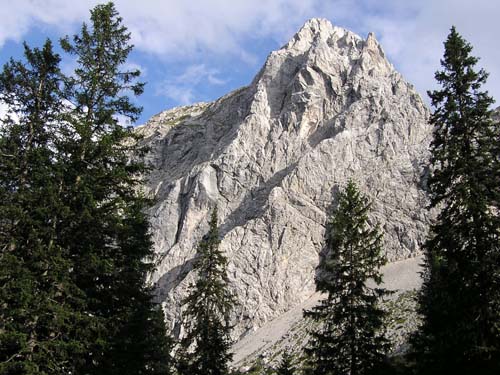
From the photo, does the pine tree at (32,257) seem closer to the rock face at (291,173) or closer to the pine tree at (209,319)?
the pine tree at (209,319)

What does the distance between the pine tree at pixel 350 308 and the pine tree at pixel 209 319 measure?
5224 mm

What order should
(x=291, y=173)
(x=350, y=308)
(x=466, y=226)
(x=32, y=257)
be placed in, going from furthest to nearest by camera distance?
1. (x=291, y=173)
2. (x=350, y=308)
3. (x=466, y=226)
4. (x=32, y=257)

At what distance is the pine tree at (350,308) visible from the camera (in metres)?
19.9

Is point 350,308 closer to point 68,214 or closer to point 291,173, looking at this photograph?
point 68,214

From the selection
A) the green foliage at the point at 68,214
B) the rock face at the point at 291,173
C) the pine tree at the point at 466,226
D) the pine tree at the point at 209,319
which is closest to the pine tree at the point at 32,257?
the green foliage at the point at 68,214

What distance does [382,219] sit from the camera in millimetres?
90250

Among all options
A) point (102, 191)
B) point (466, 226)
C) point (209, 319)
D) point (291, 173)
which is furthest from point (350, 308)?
point (291, 173)

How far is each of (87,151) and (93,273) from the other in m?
4.14

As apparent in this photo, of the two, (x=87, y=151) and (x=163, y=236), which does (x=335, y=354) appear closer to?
(x=87, y=151)

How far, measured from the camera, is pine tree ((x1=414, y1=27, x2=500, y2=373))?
49.9 ft

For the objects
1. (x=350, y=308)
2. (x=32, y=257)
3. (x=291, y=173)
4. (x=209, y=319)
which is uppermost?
(x=291, y=173)

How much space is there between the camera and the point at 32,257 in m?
13.1

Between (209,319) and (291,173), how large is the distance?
74.8 m

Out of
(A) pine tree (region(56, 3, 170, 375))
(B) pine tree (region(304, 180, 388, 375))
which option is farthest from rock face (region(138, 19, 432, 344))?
(A) pine tree (region(56, 3, 170, 375))
